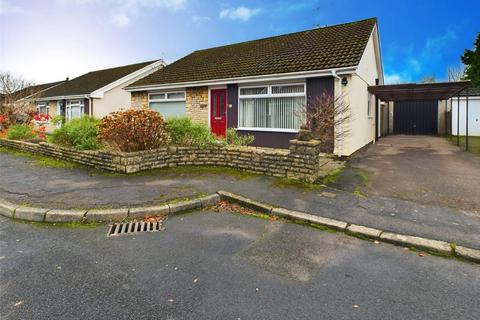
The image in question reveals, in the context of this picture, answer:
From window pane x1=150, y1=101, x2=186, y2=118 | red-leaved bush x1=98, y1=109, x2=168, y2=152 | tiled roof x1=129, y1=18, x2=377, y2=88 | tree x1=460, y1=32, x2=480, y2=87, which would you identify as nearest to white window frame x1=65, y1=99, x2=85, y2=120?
tiled roof x1=129, y1=18, x2=377, y2=88

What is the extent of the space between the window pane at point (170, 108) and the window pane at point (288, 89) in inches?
208

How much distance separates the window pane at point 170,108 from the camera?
14867mm

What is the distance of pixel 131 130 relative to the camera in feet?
25.7

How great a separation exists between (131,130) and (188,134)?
164 cm

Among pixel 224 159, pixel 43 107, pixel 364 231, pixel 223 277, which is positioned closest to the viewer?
pixel 223 277

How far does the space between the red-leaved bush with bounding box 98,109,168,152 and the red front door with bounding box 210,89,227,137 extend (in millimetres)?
5123

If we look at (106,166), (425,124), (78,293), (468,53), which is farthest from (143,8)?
(425,124)

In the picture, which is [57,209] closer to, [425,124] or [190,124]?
[190,124]

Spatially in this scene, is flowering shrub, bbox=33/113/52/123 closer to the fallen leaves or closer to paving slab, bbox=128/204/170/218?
paving slab, bbox=128/204/170/218

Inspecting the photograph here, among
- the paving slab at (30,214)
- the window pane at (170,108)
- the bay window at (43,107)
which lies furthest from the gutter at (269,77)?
the bay window at (43,107)

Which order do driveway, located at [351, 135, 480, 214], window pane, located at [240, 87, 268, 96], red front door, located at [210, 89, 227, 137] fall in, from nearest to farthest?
driveway, located at [351, 135, 480, 214] → window pane, located at [240, 87, 268, 96] → red front door, located at [210, 89, 227, 137]

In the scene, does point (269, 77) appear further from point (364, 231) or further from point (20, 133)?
point (20, 133)

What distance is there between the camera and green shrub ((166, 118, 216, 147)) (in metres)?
8.71

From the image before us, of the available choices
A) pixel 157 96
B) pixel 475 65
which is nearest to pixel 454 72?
pixel 475 65
